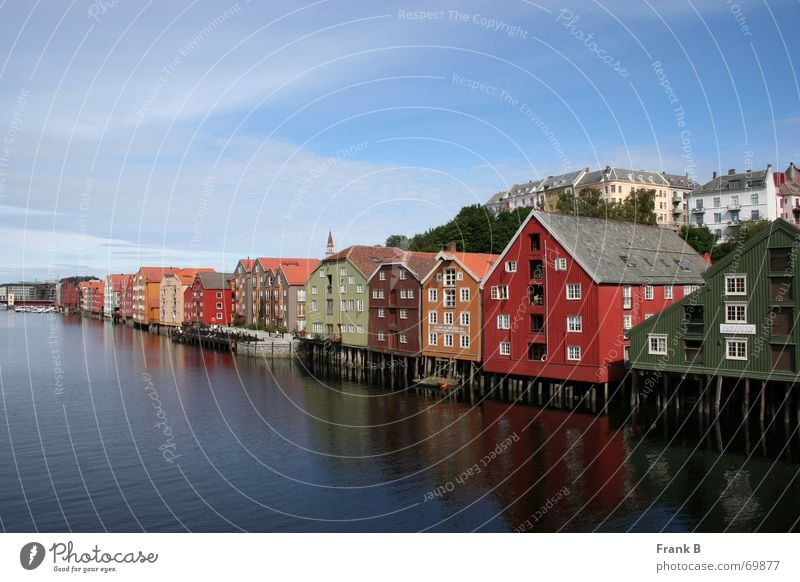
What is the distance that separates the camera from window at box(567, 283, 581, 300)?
47.0m

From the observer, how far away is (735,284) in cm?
3969

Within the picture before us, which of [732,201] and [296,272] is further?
[296,272]

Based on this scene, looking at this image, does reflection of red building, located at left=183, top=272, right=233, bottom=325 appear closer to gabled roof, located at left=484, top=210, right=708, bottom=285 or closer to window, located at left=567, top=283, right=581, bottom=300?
gabled roof, located at left=484, top=210, right=708, bottom=285

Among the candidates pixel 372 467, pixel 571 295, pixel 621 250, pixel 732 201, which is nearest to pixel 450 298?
pixel 571 295

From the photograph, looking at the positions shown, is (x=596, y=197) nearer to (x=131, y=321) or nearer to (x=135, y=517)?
(x=135, y=517)

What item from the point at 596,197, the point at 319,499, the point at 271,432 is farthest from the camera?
the point at 596,197

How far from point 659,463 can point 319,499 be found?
53.0 feet

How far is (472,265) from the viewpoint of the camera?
57406mm

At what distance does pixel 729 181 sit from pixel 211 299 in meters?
84.2

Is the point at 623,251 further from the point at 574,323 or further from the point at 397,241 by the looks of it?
the point at 397,241

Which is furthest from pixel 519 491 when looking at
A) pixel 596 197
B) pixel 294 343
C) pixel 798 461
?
pixel 596 197

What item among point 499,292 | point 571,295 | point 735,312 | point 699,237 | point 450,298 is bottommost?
point 735,312
